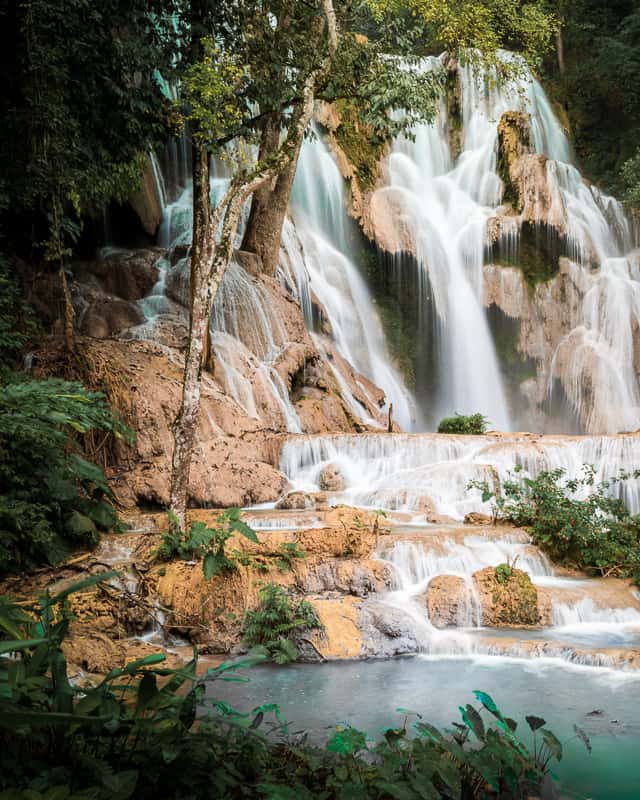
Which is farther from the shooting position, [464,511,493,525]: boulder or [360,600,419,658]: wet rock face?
[464,511,493,525]: boulder

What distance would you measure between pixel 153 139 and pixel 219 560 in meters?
8.02

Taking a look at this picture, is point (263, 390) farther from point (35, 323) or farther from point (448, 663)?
point (448, 663)

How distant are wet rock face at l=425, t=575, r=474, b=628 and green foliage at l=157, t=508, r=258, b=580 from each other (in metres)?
2.03

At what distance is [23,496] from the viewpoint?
7156mm

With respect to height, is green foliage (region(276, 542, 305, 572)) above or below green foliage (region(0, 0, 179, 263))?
below

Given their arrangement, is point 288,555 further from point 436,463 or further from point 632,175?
point 632,175

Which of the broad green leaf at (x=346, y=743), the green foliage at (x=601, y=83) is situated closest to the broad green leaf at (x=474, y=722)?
the broad green leaf at (x=346, y=743)

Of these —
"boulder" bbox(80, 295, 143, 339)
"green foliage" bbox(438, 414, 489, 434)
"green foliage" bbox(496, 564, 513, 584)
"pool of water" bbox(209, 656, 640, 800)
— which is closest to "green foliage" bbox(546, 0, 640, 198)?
"green foliage" bbox(438, 414, 489, 434)

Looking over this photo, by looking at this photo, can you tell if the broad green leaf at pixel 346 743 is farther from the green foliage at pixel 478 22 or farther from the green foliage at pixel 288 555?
the green foliage at pixel 478 22

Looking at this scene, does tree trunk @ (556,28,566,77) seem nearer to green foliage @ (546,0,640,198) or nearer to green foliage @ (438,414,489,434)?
green foliage @ (546,0,640,198)

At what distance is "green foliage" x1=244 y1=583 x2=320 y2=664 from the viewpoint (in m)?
6.45

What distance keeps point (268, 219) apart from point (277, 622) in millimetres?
12393

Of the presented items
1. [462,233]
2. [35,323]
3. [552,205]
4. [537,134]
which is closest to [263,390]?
[35,323]

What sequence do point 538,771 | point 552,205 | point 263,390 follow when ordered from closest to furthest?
point 538,771 < point 263,390 < point 552,205
